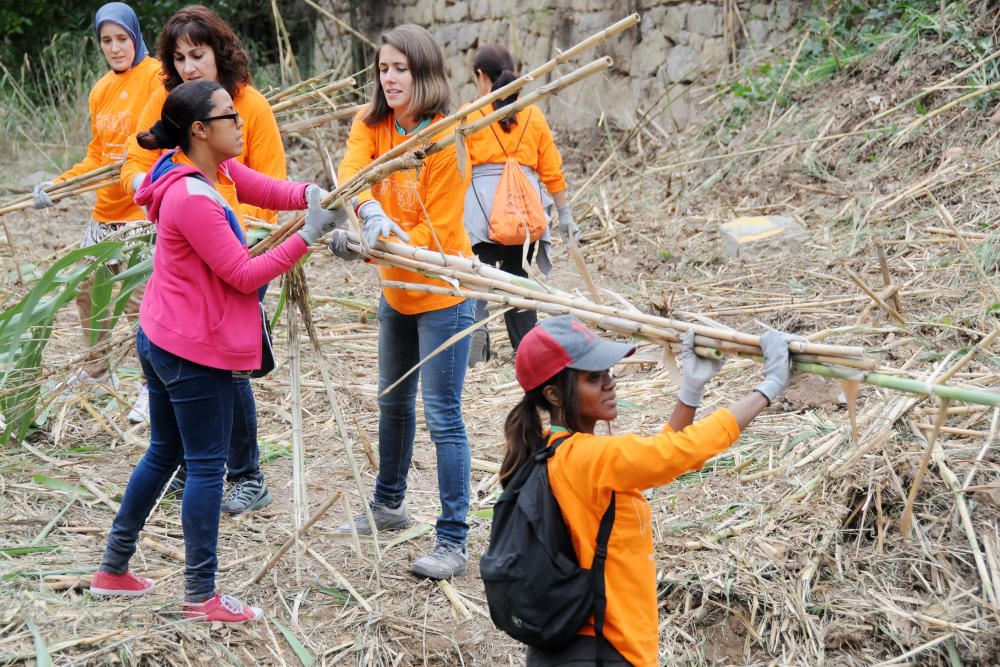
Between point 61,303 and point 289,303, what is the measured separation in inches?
37.3

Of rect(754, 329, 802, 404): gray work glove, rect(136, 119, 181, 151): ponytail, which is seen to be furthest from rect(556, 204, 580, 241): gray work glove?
rect(754, 329, 802, 404): gray work glove

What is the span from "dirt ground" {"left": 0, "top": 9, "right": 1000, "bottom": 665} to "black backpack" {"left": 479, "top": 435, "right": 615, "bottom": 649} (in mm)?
691

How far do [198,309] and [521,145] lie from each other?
8.33ft

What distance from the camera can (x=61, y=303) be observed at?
385 centimetres

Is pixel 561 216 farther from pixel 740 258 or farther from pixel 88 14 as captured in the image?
pixel 88 14

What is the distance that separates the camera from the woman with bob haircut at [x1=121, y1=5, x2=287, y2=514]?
3.84 m

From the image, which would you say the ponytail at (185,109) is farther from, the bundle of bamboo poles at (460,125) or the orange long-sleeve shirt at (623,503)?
the orange long-sleeve shirt at (623,503)

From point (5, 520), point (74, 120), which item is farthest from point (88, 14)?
point (5, 520)

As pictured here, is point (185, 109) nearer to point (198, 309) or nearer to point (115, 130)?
point (198, 309)

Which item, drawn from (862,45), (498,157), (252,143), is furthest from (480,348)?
(862,45)

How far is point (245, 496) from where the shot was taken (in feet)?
13.4

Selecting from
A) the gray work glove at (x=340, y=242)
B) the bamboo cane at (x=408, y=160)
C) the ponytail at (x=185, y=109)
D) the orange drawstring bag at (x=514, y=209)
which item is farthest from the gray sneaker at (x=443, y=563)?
the orange drawstring bag at (x=514, y=209)

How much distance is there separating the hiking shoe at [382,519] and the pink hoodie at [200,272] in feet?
3.32

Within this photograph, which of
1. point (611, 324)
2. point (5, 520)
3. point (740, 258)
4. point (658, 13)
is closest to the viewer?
point (611, 324)
